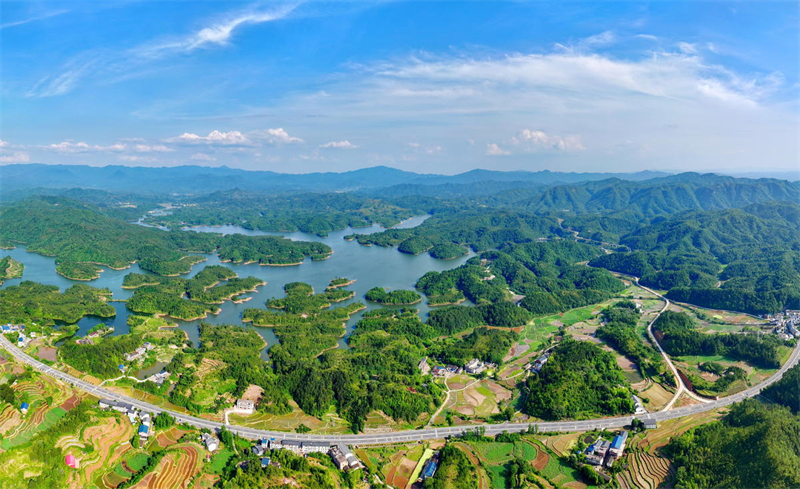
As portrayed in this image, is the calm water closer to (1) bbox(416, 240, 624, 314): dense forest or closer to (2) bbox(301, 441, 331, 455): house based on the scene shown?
(1) bbox(416, 240, 624, 314): dense forest

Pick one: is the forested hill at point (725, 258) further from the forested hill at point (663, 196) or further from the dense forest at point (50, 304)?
the dense forest at point (50, 304)

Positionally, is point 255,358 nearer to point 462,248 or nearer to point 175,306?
point 175,306

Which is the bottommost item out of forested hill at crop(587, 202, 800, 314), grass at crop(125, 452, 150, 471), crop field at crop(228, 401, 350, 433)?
grass at crop(125, 452, 150, 471)

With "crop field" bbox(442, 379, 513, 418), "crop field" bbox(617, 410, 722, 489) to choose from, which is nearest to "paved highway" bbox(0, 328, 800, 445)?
"crop field" bbox(617, 410, 722, 489)

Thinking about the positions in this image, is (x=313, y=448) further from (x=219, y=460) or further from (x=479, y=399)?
(x=479, y=399)

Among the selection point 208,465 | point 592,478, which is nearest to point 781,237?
point 592,478
